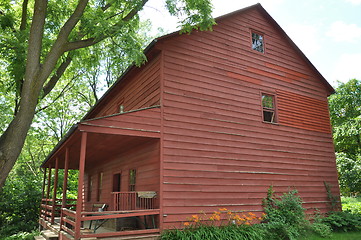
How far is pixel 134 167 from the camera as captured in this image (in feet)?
35.3

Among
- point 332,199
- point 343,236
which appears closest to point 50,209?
point 343,236

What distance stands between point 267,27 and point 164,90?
6343mm

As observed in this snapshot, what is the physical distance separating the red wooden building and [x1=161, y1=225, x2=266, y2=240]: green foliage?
1.31 feet

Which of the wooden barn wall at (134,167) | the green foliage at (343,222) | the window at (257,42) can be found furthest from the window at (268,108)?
the wooden barn wall at (134,167)

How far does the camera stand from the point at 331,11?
16578 millimetres

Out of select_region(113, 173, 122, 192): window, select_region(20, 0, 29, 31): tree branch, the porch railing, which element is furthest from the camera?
select_region(113, 173, 122, 192): window

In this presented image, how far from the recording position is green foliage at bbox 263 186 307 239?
9711 millimetres

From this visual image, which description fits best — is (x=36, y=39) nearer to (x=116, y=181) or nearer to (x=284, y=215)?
(x=116, y=181)

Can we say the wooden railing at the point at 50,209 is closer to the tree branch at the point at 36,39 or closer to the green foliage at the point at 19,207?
the green foliage at the point at 19,207

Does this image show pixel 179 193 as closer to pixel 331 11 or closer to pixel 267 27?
pixel 267 27

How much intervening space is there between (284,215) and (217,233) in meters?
3.25

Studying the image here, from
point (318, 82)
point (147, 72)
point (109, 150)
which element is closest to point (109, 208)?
point (109, 150)

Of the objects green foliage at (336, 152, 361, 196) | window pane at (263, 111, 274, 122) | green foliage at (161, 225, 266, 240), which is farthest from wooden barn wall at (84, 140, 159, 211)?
green foliage at (336, 152, 361, 196)

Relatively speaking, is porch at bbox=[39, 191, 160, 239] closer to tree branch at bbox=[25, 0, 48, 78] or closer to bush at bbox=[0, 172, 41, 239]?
tree branch at bbox=[25, 0, 48, 78]
